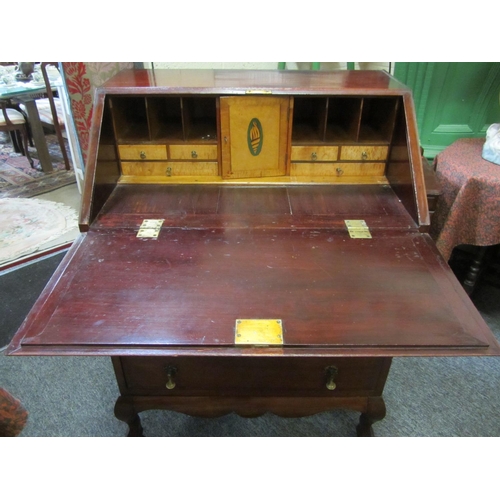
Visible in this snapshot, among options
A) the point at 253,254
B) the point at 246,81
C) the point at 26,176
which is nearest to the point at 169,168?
the point at 246,81

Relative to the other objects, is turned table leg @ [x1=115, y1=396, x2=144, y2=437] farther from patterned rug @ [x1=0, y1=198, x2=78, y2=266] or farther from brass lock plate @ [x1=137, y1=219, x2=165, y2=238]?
patterned rug @ [x1=0, y1=198, x2=78, y2=266]

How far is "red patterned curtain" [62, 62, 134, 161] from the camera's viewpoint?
1918 mm

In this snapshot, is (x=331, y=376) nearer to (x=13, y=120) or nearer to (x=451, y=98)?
(x=451, y=98)

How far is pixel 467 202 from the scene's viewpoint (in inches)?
66.1

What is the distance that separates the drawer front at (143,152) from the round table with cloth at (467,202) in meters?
1.19

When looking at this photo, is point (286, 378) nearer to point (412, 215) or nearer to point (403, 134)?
point (412, 215)

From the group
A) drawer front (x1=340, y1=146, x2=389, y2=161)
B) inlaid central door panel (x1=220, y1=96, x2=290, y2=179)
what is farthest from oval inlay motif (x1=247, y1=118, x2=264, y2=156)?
drawer front (x1=340, y1=146, x2=389, y2=161)

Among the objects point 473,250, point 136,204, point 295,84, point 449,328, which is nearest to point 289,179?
point 295,84

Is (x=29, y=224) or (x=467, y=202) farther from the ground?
(x=467, y=202)

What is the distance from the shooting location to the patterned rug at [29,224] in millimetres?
2484

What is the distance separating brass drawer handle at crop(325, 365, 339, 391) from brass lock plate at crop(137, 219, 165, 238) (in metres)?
0.61

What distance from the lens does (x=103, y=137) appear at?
1270 mm

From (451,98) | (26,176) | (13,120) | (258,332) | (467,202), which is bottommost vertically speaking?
(26,176)

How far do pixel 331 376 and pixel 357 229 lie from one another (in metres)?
0.42
